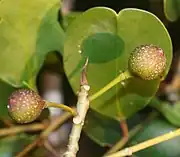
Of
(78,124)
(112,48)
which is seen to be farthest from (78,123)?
(112,48)

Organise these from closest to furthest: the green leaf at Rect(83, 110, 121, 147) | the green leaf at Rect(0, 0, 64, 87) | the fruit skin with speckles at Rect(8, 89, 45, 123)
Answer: the fruit skin with speckles at Rect(8, 89, 45, 123) → the green leaf at Rect(0, 0, 64, 87) → the green leaf at Rect(83, 110, 121, 147)

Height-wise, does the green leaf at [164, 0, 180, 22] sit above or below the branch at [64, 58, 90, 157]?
above

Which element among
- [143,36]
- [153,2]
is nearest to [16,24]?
[143,36]

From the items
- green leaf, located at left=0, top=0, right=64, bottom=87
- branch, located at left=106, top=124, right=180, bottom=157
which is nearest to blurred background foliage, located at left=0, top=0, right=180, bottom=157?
green leaf, located at left=0, top=0, right=64, bottom=87

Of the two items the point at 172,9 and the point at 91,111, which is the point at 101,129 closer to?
the point at 91,111

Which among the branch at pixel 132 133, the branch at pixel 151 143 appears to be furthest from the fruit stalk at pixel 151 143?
the branch at pixel 132 133

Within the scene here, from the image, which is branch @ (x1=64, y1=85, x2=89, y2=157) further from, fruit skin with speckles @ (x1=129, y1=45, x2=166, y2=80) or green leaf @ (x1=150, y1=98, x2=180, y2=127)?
green leaf @ (x1=150, y1=98, x2=180, y2=127)

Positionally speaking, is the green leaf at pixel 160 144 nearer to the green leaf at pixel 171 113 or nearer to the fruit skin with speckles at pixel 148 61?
the green leaf at pixel 171 113
